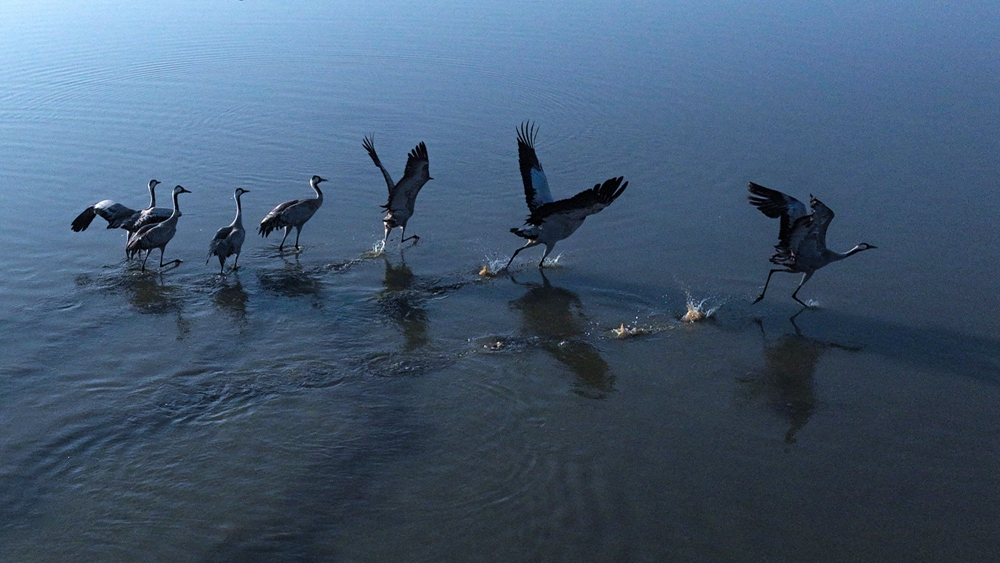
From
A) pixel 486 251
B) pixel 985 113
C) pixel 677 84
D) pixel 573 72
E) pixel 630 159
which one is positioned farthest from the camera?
pixel 573 72

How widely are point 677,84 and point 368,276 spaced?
357 inches

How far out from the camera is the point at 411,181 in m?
12.1

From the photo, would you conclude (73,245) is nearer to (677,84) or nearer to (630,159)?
(630,159)

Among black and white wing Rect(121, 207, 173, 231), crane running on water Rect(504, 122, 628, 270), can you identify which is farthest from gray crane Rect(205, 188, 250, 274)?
crane running on water Rect(504, 122, 628, 270)

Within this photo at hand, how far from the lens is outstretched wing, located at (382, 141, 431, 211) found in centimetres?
1195

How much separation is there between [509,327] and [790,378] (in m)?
2.82

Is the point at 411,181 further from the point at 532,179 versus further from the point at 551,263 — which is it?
the point at 551,263

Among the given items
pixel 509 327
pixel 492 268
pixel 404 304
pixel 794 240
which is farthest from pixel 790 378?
pixel 404 304

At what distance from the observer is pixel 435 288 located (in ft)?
35.6

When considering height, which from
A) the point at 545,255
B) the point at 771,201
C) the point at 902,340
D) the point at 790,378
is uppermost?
the point at 771,201

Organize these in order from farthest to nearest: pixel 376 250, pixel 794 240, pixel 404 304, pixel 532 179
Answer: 1. pixel 376 250
2. pixel 532 179
3. pixel 404 304
4. pixel 794 240

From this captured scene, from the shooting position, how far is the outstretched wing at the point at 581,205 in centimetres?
1035

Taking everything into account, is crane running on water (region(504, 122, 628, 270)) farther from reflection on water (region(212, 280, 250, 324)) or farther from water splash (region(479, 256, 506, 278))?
reflection on water (region(212, 280, 250, 324))

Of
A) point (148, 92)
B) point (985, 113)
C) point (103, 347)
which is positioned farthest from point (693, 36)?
point (103, 347)
